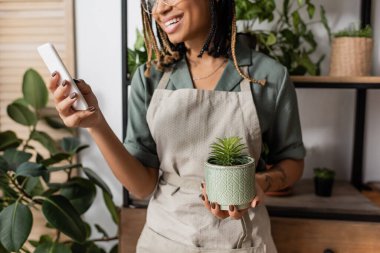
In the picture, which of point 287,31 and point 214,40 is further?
point 287,31

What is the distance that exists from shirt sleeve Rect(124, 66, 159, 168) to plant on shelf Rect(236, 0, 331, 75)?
0.40 meters

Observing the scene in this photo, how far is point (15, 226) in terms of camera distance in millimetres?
1198

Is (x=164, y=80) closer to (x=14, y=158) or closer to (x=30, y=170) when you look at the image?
(x=30, y=170)

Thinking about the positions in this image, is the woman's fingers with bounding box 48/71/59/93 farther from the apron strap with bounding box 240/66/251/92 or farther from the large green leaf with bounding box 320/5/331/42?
the large green leaf with bounding box 320/5/331/42

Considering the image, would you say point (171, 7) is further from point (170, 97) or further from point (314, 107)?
point (314, 107)

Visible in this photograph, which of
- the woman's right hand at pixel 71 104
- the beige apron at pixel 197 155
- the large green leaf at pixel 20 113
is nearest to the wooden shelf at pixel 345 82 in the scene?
the beige apron at pixel 197 155

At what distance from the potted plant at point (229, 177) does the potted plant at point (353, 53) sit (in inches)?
24.9

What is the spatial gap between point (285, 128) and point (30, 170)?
742 millimetres

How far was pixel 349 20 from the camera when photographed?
1.50 meters

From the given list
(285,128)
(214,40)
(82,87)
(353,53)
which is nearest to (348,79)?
(353,53)

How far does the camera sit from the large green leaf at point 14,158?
133cm

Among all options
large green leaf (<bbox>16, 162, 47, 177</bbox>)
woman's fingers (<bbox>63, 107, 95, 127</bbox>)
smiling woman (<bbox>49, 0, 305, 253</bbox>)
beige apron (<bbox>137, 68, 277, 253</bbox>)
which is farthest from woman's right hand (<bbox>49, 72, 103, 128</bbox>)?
large green leaf (<bbox>16, 162, 47, 177</bbox>)

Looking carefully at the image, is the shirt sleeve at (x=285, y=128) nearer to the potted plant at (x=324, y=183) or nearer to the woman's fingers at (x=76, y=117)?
the potted plant at (x=324, y=183)

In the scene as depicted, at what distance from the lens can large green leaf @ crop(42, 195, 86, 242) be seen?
4.12ft
